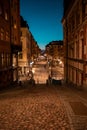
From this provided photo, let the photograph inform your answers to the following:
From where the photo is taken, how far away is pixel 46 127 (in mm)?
8422

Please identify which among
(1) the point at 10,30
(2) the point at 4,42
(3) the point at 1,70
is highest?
(1) the point at 10,30

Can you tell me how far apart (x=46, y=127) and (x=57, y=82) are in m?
32.5

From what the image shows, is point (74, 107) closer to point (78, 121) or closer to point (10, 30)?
point (78, 121)

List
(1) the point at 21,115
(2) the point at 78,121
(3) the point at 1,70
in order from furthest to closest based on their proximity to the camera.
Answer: (3) the point at 1,70, (1) the point at 21,115, (2) the point at 78,121

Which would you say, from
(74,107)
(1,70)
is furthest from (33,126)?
(1,70)

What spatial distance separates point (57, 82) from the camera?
40781 mm

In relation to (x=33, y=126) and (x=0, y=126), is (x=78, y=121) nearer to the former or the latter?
(x=33, y=126)

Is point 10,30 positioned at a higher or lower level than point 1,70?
higher

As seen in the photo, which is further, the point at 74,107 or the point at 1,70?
the point at 1,70

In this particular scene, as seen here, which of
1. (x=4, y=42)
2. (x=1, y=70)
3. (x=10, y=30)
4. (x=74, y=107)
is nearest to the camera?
(x=74, y=107)

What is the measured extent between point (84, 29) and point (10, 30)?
59.0 ft

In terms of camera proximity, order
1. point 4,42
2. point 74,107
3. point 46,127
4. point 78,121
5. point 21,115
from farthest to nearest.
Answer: point 4,42 → point 74,107 → point 21,115 → point 78,121 → point 46,127

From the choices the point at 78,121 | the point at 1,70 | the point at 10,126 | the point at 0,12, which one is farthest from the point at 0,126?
the point at 0,12

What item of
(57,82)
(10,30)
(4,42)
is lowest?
(57,82)
